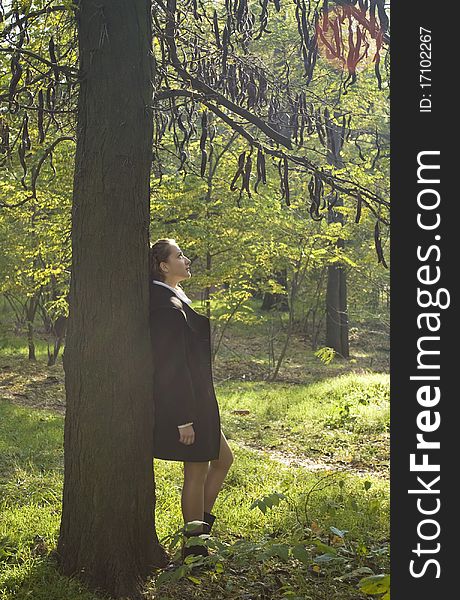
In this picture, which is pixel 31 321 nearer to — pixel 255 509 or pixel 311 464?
pixel 311 464

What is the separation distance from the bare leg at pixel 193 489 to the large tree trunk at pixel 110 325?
0.34 meters

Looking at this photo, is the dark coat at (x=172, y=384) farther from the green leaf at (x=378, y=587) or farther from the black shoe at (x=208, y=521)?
the green leaf at (x=378, y=587)

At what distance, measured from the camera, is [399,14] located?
10.2 ft

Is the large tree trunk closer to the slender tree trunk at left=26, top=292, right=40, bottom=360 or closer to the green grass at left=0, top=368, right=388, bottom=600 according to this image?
the green grass at left=0, top=368, right=388, bottom=600

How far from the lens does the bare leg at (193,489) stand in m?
4.77

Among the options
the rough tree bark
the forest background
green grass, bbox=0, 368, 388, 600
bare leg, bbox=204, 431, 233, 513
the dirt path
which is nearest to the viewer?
green grass, bbox=0, 368, 388, 600

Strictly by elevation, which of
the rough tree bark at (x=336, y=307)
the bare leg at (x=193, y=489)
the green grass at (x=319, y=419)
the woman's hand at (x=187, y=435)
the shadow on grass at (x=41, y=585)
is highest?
the rough tree bark at (x=336, y=307)

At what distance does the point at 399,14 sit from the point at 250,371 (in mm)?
16241

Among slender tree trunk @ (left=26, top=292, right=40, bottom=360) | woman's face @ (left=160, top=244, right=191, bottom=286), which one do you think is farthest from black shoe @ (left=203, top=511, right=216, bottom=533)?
slender tree trunk @ (left=26, top=292, right=40, bottom=360)

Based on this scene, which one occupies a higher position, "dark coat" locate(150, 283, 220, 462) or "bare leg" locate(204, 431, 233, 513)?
"dark coat" locate(150, 283, 220, 462)

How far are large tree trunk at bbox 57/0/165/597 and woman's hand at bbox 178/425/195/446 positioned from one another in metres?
0.21

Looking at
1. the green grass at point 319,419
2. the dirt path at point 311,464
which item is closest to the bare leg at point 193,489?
the dirt path at point 311,464

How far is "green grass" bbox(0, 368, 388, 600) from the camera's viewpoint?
426cm

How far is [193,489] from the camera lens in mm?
4797
